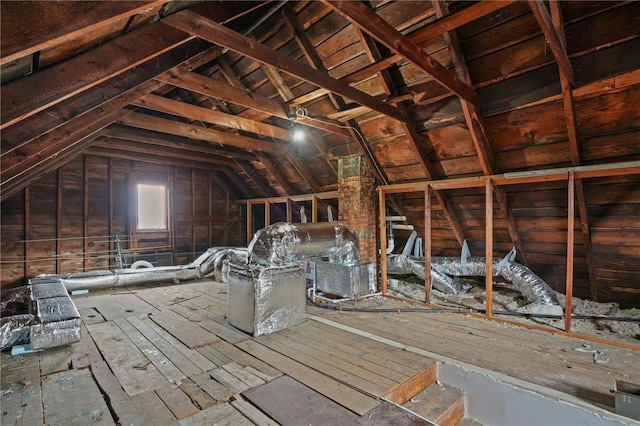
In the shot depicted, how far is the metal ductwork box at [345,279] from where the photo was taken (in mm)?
4070

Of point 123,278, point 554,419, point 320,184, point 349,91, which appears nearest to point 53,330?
point 123,278

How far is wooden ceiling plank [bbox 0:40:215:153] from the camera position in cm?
133

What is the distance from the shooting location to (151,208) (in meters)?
6.60

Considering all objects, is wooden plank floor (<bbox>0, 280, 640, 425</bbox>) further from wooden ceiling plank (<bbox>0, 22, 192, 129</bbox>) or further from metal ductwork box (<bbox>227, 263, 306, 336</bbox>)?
wooden ceiling plank (<bbox>0, 22, 192, 129</bbox>)

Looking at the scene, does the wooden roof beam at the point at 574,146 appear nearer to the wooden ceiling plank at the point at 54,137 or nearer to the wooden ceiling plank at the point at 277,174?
the wooden ceiling plank at the point at 54,137

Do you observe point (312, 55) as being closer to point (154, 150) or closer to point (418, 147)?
point (418, 147)

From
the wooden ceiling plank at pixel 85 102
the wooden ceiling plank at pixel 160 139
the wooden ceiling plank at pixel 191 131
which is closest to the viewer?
the wooden ceiling plank at pixel 85 102

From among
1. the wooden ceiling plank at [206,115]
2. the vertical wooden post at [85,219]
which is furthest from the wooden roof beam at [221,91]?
the vertical wooden post at [85,219]

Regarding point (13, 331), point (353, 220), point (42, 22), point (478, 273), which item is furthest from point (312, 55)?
point (13, 331)

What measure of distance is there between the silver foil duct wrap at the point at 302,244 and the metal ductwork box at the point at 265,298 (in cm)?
20

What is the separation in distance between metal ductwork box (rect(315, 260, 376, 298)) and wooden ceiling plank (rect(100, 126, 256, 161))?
2604 millimetres

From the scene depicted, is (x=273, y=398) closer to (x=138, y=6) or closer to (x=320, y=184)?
(x=138, y=6)

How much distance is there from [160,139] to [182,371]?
387cm

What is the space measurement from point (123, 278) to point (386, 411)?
14.4 ft
